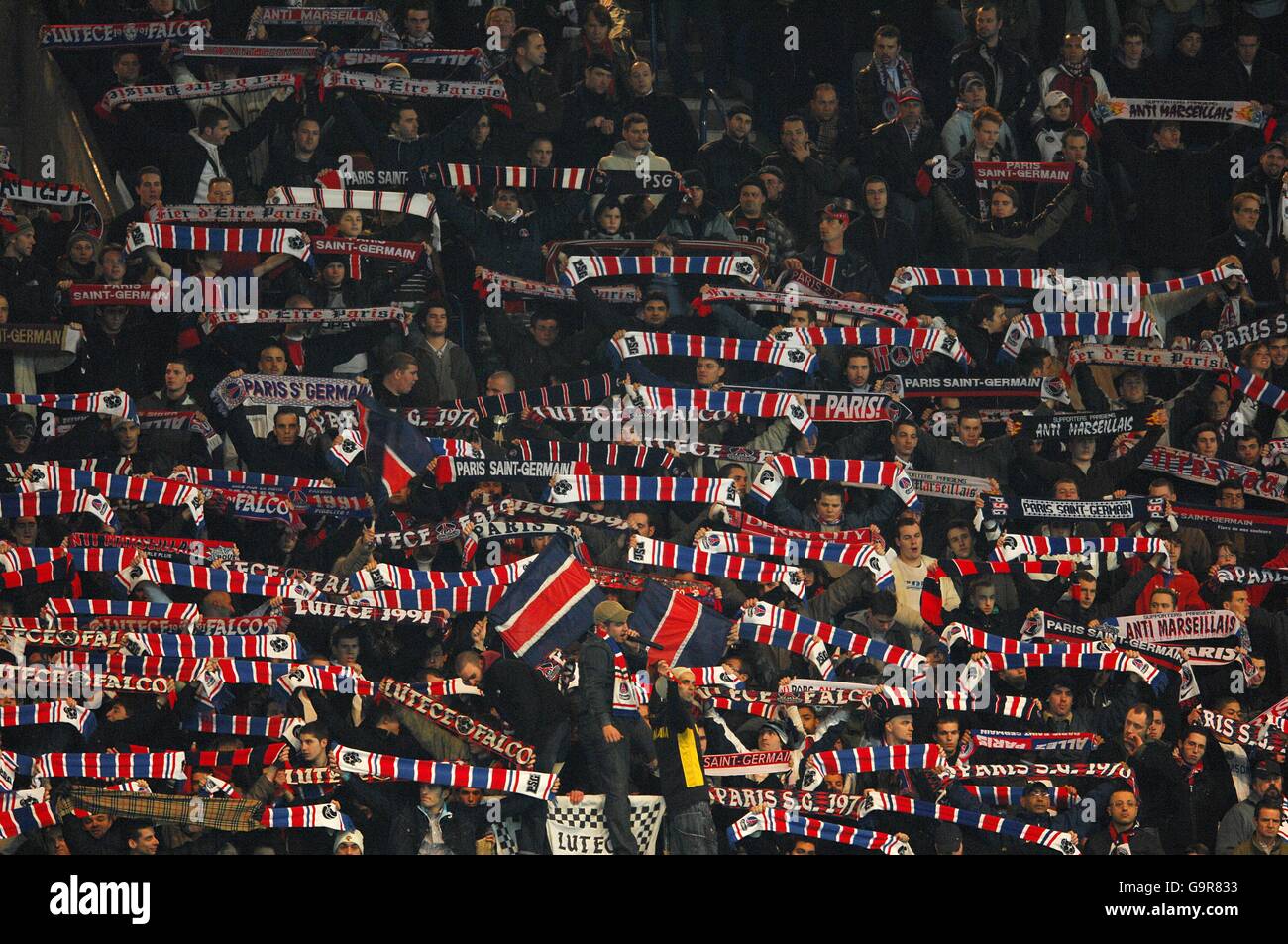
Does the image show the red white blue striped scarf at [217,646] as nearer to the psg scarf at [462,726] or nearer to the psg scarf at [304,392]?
the psg scarf at [462,726]

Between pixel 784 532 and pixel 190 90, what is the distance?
5.61 meters

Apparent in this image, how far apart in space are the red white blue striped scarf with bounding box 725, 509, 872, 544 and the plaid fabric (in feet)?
12.8

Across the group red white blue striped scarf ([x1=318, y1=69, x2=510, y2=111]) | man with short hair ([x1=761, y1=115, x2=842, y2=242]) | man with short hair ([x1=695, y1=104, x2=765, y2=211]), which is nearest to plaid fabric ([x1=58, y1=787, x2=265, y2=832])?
red white blue striped scarf ([x1=318, y1=69, x2=510, y2=111])

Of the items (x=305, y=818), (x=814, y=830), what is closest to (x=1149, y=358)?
(x=814, y=830)

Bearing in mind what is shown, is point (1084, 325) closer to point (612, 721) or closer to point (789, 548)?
point (789, 548)

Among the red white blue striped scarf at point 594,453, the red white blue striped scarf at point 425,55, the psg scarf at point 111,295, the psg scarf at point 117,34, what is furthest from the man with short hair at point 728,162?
the psg scarf at point 111,295

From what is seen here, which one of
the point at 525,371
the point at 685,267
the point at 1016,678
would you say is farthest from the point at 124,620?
the point at 1016,678

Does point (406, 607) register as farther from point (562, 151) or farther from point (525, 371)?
point (562, 151)

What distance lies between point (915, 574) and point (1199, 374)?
299 centimetres

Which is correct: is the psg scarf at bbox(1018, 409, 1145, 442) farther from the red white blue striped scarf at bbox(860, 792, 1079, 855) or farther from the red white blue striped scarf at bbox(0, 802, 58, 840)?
the red white blue striped scarf at bbox(0, 802, 58, 840)

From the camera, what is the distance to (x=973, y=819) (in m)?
14.8

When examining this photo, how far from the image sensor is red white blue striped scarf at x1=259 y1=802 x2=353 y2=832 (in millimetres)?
14414

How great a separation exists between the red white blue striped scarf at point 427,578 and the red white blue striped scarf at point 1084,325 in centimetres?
435

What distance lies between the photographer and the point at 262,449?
16000mm
